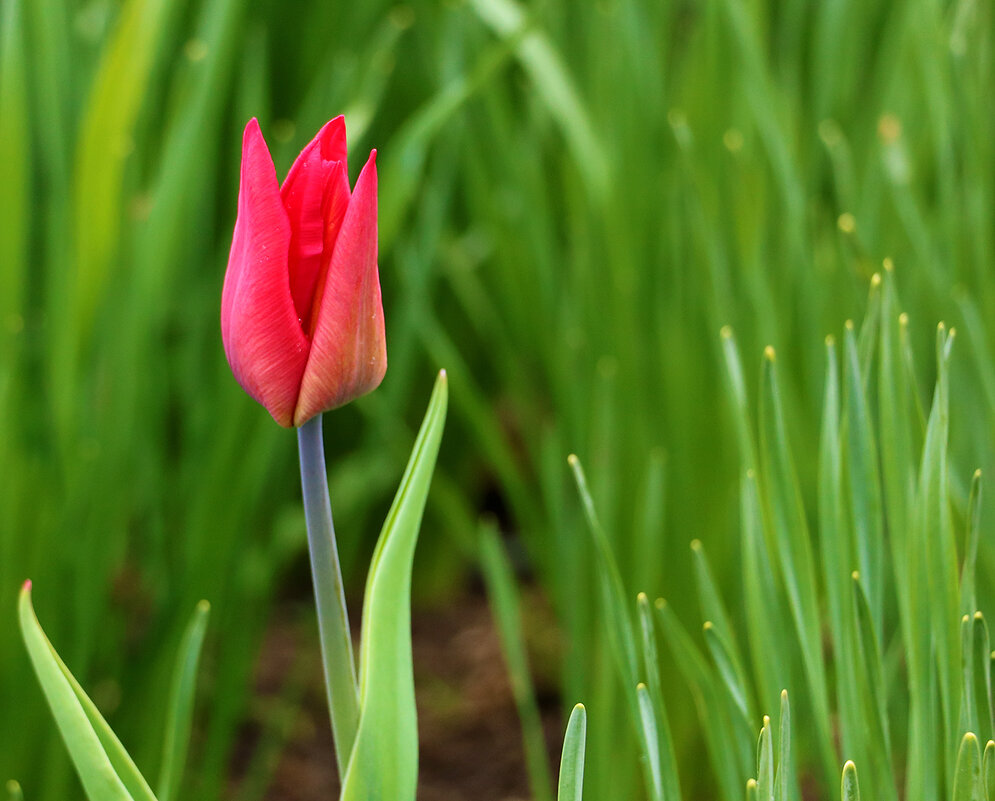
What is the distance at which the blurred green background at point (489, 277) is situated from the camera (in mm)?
676

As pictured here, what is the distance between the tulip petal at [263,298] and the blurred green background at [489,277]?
348 mm

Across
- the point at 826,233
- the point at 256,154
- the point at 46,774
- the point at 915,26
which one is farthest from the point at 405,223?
the point at 256,154

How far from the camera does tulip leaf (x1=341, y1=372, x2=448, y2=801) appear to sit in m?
0.35

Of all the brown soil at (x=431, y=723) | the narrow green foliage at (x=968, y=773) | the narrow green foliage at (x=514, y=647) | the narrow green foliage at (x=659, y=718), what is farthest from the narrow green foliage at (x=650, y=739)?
the brown soil at (x=431, y=723)

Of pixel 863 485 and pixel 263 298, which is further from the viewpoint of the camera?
pixel 863 485

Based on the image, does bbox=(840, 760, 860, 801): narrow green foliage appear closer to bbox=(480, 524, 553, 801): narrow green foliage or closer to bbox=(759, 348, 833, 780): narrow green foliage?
bbox=(759, 348, 833, 780): narrow green foliage

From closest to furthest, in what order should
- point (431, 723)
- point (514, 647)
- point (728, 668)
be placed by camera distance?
point (728, 668), point (514, 647), point (431, 723)

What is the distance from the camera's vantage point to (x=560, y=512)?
795 mm

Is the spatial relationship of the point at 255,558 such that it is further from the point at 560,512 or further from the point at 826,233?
the point at 826,233

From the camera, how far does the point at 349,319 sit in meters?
0.34

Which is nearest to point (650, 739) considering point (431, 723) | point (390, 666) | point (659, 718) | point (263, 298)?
point (659, 718)

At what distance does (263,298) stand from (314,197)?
37 mm

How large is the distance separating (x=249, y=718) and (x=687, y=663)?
0.62 meters

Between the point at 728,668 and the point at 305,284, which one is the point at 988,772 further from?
the point at 305,284
